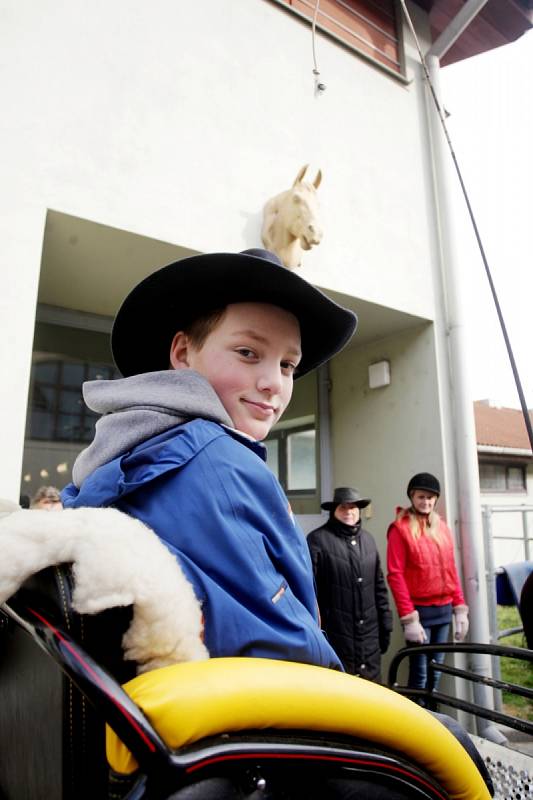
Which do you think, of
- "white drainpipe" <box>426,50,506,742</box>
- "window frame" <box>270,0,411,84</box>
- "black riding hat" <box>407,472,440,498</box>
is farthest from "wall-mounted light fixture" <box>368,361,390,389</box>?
"window frame" <box>270,0,411,84</box>

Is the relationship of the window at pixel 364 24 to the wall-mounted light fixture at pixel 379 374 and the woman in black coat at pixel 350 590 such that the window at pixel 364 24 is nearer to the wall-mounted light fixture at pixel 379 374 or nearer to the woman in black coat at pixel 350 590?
the wall-mounted light fixture at pixel 379 374

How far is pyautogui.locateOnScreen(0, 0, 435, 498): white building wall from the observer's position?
104 inches

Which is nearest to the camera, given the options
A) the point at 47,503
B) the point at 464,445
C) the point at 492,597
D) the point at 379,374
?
the point at 47,503

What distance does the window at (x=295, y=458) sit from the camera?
16.9ft

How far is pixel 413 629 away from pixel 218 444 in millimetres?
3424

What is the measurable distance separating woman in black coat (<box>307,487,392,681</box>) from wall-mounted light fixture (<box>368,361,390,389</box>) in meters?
1.36

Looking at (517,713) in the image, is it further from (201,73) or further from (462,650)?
(201,73)

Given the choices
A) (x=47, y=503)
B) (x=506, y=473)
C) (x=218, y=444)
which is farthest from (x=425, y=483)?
(x=506, y=473)

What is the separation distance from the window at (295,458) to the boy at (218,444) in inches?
149

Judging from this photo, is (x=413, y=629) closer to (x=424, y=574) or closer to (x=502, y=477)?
(x=424, y=574)

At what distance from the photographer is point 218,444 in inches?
36.8

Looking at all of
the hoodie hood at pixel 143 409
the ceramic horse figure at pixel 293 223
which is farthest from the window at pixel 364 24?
the hoodie hood at pixel 143 409

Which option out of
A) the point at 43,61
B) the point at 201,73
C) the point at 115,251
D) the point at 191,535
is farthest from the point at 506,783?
the point at 201,73

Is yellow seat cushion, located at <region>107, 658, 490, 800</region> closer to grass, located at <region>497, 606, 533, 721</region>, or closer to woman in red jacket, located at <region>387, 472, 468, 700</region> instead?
woman in red jacket, located at <region>387, 472, 468, 700</region>
